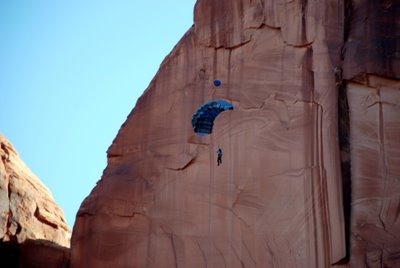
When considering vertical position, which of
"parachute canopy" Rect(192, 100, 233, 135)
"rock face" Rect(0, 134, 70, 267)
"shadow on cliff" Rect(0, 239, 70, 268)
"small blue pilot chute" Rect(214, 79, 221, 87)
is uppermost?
"small blue pilot chute" Rect(214, 79, 221, 87)

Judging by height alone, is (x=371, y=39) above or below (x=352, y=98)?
above

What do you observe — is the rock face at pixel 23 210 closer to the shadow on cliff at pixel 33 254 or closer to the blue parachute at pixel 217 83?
the shadow on cliff at pixel 33 254

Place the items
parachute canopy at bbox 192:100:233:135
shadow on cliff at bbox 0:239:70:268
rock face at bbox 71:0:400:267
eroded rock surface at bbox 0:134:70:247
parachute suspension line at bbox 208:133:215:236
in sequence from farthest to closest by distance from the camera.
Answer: eroded rock surface at bbox 0:134:70:247 < shadow on cliff at bbox 0:239:70:268 < parachute canopy at bbox 192:100:233:135 < parachute suspension line at bbox 208:133:215:236 < rock face at bbox 71:0:400:267

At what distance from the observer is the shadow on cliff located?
27750 mm

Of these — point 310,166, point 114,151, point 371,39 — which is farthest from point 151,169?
point 371,39

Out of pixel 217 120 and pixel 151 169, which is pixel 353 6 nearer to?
pixel 217 120

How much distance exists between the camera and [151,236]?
2561 cm

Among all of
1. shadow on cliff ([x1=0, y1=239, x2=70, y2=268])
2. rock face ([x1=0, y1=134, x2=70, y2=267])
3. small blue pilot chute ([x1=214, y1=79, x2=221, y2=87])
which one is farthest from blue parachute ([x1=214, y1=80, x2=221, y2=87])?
rock face ([x1=0, y1=134, x2=70, y2=267])

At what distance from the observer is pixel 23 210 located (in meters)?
29.2

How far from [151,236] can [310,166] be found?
4.94m

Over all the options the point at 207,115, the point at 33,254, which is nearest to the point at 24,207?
the point at 33,254

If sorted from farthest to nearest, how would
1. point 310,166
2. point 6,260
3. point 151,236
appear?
1. point 6,260
2. point 151,236
3. point 310,166

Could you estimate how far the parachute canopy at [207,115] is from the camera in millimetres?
25578

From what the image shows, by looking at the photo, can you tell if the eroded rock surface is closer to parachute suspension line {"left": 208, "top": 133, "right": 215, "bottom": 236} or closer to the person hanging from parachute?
parachute suspension line {"left": 208, "top": 133, "right": 215, "bottom": 236}
